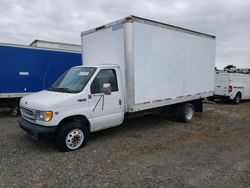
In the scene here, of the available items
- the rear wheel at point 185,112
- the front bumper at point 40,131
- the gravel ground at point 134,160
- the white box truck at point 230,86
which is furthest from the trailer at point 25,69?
the white box truck at point 230,86

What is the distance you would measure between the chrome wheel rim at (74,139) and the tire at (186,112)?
427 cm

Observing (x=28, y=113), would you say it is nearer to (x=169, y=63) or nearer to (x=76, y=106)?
(x=76, y=106)

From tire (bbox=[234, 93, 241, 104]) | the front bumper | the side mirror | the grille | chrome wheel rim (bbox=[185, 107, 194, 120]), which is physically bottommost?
tire (bbox=[234, 93, 241, 104])

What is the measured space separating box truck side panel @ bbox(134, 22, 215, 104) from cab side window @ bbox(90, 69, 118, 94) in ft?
2.05

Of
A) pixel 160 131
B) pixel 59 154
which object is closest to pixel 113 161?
pixel 59 154

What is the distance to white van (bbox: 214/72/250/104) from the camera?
15070mm

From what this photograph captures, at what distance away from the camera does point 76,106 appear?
17.9 ft

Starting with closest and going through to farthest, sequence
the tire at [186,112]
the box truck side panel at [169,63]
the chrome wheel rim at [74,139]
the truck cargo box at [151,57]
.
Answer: the chrome wheel rim at [74,139]
the truck cargo box at [151,57]
the box truck side panel at [169,63]
the tire at [186,112]

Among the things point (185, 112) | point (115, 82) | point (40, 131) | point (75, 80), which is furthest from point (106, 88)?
point (185, 112)

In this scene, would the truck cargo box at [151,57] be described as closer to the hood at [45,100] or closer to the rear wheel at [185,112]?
the rear wheel at [185,112]

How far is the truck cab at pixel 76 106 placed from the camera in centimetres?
519

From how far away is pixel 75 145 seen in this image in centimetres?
561

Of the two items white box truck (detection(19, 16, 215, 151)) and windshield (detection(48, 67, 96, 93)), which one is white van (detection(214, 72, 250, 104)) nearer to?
white box truck (detection(19, 16, 215, 151))

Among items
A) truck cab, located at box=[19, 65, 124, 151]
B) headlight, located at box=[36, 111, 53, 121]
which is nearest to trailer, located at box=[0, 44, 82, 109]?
truck cab, located at box=[19, 65, 124, 151]
